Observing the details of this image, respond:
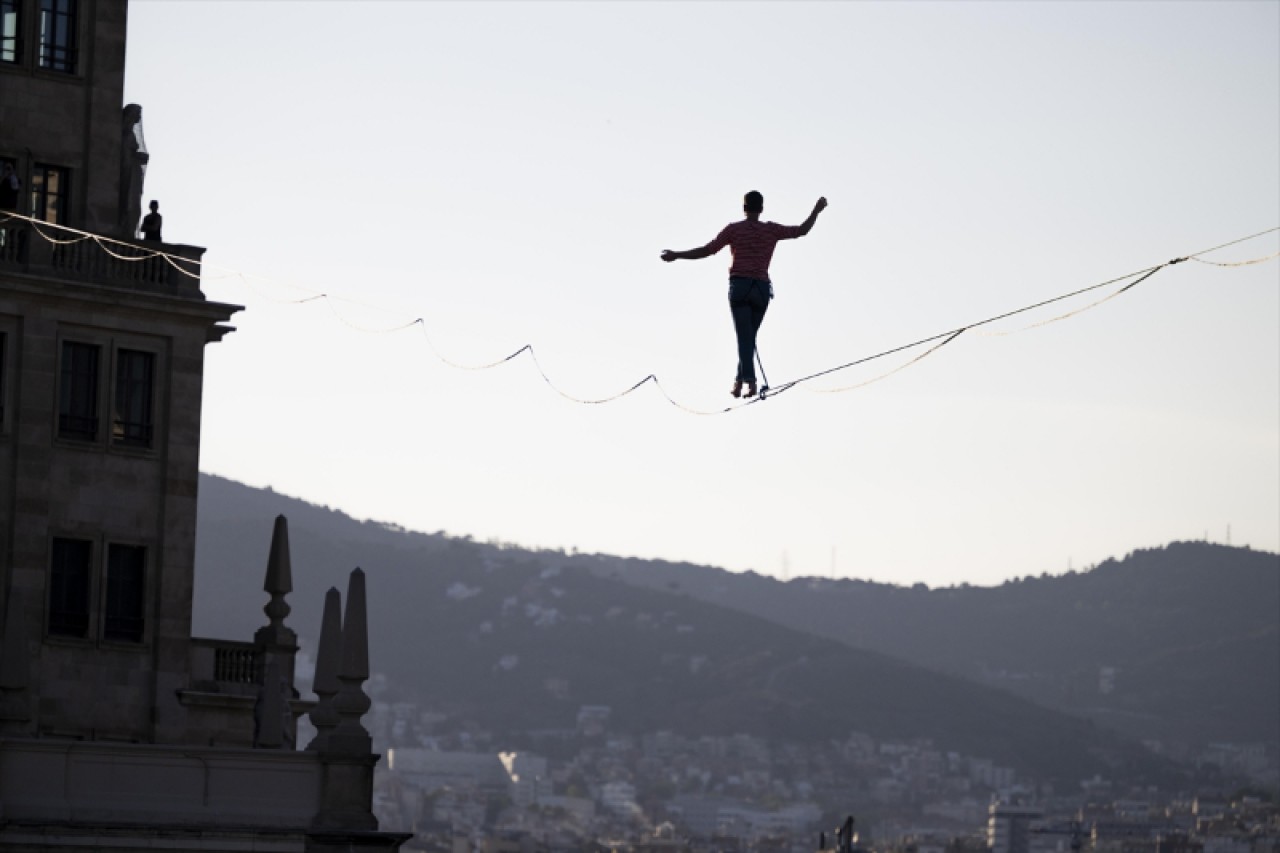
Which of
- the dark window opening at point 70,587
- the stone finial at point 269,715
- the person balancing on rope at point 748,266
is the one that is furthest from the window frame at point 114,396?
the person balancing on rope at point 748,266

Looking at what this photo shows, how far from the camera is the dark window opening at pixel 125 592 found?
4697cm

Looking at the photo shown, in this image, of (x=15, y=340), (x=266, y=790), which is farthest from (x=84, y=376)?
(x=266, y=790)

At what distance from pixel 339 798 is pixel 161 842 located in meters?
2.95

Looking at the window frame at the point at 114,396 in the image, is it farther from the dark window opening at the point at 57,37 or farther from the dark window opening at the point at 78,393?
the dark window opening at the point at 57,37

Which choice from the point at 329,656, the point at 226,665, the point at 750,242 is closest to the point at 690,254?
the point at 750,242

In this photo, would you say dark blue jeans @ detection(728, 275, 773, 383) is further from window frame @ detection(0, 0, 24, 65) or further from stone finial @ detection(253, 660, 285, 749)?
window frame @ detection(0, 0, 24, 65)

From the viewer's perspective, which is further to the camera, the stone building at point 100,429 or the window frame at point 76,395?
the window frame at point 76,395

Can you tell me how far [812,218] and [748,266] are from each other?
157 centimetres

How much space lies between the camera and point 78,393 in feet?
154

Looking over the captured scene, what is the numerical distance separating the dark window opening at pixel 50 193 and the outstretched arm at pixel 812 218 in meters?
21.1

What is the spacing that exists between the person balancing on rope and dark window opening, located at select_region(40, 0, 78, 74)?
68.4 ft

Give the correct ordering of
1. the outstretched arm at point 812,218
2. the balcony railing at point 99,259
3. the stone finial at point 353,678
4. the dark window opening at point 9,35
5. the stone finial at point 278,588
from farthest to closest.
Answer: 1. the stone finial at point 278,588
2. the dark window opening at point 9,35
3. the balcony railing at point 99,259
4. the stone finial at point 353,678
5. the outstretched arm at point 812,218

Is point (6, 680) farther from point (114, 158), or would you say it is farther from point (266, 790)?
point (114, 158)

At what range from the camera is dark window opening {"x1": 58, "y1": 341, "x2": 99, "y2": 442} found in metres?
46.8
